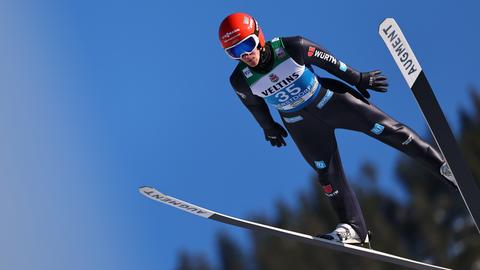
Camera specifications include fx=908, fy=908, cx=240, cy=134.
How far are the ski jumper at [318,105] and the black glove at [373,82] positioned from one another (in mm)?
46

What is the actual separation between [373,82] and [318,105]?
0.50 metres

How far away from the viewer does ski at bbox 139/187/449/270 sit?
7.36 m

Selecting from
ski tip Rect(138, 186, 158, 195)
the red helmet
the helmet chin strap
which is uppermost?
the red helmet

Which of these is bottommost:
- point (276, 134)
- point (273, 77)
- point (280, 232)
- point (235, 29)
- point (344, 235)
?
point (344, 235)

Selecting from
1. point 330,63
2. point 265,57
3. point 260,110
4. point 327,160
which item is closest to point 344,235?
point 327,160

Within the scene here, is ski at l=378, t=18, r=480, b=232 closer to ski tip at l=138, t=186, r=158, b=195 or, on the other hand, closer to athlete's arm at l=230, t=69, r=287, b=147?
athlete's arm at l=230, t=69, r=287, b=147

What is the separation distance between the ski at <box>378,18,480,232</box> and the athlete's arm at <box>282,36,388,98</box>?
643 millimetres

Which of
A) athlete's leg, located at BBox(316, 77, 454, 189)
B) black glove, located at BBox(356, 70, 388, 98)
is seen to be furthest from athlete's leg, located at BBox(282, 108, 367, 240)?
black glove, located at BBox(356, 70, 388, 98)

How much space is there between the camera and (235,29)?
279 inches

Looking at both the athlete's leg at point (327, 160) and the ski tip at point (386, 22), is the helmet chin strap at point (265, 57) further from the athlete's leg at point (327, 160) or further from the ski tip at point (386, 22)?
the ski tip at point (386, 22)

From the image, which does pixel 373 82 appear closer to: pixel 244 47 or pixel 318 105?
pixel 318 105

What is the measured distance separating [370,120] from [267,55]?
103 cm

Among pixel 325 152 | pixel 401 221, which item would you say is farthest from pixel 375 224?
pixel 325 152

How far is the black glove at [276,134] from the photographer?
8.12m
